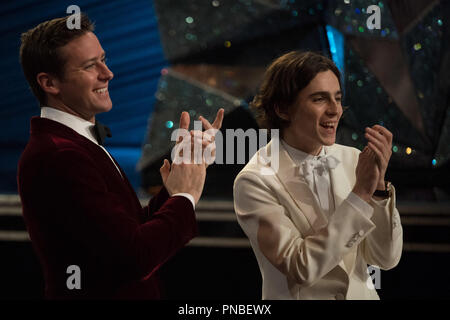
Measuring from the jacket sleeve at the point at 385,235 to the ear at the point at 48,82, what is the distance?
2.76 feet

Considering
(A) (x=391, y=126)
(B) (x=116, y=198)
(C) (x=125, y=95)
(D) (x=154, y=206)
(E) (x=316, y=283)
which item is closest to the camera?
(B) (x=116, y=198)

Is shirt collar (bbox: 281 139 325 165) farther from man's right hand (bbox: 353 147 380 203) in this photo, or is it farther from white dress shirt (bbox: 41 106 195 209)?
white dress shirt (bbox: 41 106 195 209)

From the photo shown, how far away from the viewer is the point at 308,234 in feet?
4.45

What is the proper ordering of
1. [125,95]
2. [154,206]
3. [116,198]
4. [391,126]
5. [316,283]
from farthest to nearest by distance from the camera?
[125,95], [391,126], [154,206], [316,283], [116,198]

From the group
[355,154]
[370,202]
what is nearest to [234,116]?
[355,154]

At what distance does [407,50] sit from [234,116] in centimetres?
80

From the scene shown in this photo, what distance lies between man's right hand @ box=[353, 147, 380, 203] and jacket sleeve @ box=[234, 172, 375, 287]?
0.04m

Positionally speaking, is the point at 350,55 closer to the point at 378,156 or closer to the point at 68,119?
the point at 378,156

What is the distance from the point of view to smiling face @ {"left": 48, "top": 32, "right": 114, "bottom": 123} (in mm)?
1333

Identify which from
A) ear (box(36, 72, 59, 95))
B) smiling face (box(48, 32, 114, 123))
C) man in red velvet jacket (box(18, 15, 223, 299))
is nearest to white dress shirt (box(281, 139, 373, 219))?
man in red velvet jacket (box(18, 15, 223, 299))

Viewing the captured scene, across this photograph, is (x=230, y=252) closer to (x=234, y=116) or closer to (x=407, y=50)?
(x=234, y=116)

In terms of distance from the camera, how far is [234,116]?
7.97 ft

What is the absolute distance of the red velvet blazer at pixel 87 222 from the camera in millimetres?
1187

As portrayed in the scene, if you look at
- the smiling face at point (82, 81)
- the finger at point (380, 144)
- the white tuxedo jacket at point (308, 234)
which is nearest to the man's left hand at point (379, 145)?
the finger at point (380, 144)
